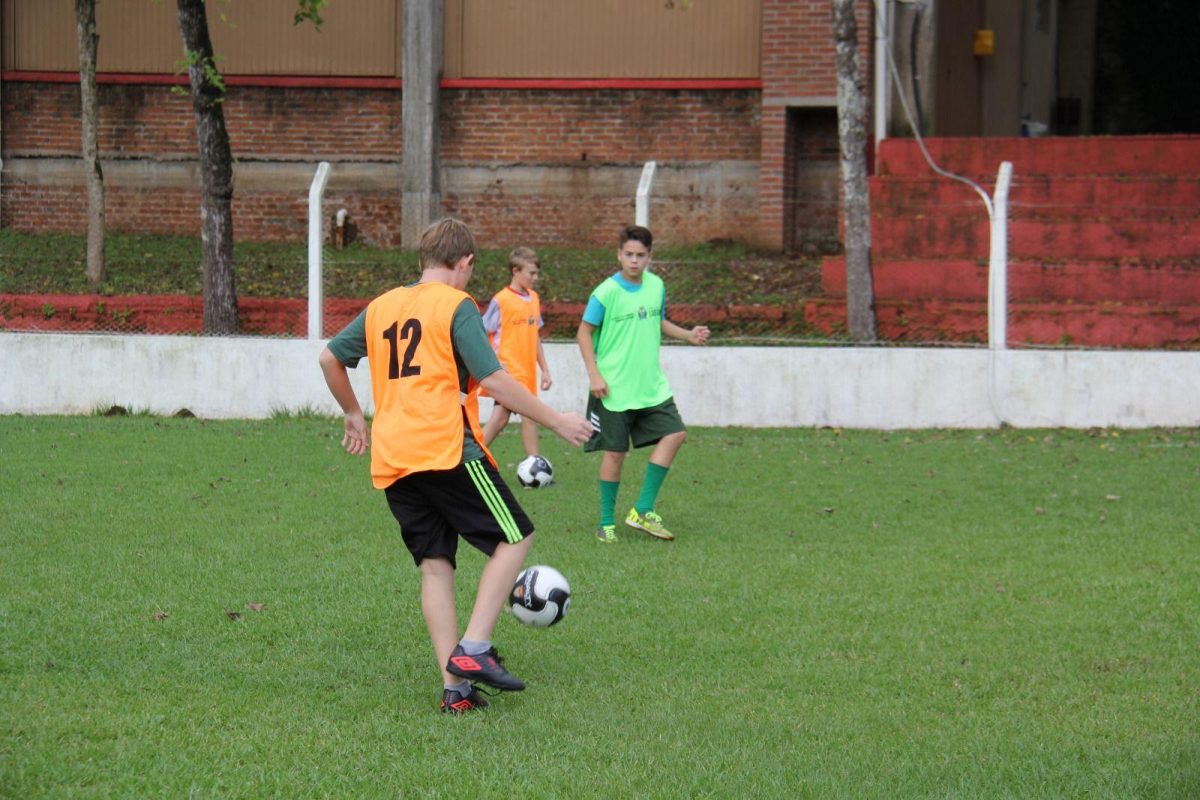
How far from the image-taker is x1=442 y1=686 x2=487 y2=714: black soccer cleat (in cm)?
535

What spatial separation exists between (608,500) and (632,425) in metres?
0.49

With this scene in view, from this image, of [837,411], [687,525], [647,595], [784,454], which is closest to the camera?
[647,595]

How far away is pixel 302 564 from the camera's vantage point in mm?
7812

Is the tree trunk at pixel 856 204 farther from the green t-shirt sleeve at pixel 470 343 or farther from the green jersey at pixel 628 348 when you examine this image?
the green t-shirt sleeve at pixel 470 343

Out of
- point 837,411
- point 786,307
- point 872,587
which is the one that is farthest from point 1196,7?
point 872,587

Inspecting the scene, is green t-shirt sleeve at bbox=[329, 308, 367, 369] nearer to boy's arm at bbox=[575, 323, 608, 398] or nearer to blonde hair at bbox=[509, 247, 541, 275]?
boy's arm at bbox=[575, 323, 608, 398]

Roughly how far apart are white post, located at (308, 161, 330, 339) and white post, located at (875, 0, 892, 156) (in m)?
7.06

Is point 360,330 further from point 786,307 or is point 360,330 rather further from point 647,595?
point 786,307

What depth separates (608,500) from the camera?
903 cm

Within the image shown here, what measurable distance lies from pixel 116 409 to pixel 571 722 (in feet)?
35.0

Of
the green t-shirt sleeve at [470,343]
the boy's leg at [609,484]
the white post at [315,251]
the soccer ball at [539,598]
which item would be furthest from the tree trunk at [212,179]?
the green t-shirt sleeve at [470,343]

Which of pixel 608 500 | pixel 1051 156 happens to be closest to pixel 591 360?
pixel 608 500

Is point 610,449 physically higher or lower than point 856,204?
lower

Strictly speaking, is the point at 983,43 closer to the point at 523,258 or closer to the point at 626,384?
the point at 523,258
